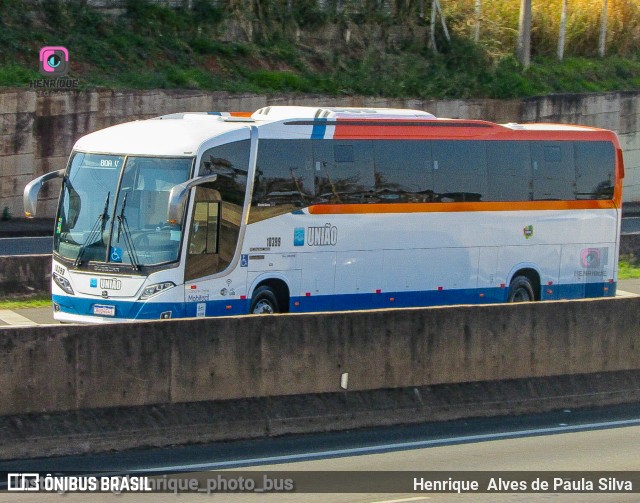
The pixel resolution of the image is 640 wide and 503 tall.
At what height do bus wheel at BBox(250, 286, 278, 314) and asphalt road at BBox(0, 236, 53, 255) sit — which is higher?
bus wheel at BBox(250, 286, 278, 314)

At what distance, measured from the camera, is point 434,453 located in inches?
457

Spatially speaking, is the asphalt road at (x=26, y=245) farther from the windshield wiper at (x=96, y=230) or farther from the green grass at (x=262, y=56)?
the windshield wiper at (x=96, y=230)

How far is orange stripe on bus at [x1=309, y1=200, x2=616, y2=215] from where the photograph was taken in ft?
64.7

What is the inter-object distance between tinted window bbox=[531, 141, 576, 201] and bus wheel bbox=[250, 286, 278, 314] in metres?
6.68

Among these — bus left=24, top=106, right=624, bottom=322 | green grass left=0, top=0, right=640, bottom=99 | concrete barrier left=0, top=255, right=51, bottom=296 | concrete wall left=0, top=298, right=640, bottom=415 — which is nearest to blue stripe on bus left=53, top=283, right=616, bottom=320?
bus left=24, top=106, right=624, bottom=322

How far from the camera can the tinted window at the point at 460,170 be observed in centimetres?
2144

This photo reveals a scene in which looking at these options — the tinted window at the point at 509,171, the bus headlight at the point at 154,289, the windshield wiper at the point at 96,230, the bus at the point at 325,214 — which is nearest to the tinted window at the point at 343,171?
the bus at the point at 325,214

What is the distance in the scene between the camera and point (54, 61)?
3512cm

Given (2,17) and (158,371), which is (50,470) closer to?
(158,371)

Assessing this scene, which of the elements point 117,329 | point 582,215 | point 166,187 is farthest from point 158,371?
point 582,215

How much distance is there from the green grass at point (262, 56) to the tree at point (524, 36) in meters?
0.57

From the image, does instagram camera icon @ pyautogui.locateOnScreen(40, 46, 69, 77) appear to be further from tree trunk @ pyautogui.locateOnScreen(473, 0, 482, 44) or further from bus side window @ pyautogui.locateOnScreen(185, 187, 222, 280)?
tree trunk @ pyautogui.locateOnScreen(473, 0, 482, 44)

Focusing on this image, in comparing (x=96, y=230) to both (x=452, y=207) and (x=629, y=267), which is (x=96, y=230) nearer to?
(x=452, y=207)

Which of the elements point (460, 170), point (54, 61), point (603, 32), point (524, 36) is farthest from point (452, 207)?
point (603, 32)
